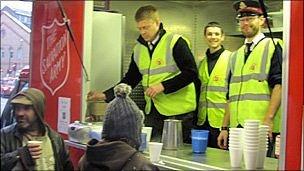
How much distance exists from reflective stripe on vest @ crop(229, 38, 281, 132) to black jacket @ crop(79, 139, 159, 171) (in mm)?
1061

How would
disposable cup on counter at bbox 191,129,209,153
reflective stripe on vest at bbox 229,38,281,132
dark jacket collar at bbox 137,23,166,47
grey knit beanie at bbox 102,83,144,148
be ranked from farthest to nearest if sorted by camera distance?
dark jacket collar at bbox 137,23,166,47
reflective stripe on vest at bbox 229,38,281,132
disposable cup on counter at bbox 191,129,209,153
grey knit beanie at bbox 102,83,144,148

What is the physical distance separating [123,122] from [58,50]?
0.93 metres

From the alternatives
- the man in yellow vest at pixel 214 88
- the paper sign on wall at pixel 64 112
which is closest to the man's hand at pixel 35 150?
the paper sign on wall at pixel 64 112

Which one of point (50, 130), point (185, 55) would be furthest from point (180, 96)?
point (50, 130)

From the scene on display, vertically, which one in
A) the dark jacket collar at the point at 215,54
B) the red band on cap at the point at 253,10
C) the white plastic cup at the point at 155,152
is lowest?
the white plastic cup at the point at 155,152

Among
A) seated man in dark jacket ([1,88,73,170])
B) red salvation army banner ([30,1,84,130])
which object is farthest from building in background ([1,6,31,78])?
seated man in dark jacket ([1,88,73,170])

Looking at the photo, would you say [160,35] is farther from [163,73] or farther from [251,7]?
[251,7]

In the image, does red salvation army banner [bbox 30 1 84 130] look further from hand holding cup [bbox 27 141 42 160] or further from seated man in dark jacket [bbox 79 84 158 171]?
seated man in dark jacket [bbox 79 84 158 171]

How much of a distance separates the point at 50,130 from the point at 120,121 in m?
0.57

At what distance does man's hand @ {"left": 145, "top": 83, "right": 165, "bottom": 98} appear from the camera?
3162 mm

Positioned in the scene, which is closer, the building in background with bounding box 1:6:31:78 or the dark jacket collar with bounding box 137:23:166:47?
the building in background with bounding box 1:6:31:78

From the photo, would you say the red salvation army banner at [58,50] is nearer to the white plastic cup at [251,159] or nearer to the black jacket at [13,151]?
the black jacket at [13,151]

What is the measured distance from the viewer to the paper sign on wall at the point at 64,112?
286 cm

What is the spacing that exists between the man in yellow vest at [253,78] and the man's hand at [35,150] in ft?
4.06
